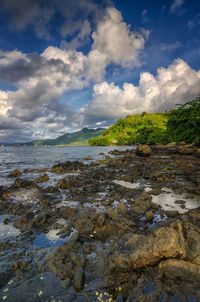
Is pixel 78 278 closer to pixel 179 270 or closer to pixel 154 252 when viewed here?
Result: pixel 154 252

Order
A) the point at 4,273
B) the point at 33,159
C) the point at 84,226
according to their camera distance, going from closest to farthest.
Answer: the point at 4,273 → the point at 84,226 → the point at 33,159

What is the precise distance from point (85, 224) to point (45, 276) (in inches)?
102

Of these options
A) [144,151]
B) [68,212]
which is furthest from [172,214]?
[144,151]

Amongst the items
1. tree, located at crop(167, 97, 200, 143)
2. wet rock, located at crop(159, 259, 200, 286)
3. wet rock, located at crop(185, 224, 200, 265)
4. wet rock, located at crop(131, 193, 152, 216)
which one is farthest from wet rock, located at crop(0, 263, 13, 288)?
tree, located at crop(167, 97, 200, 143)

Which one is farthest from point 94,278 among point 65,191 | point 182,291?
point 65,191

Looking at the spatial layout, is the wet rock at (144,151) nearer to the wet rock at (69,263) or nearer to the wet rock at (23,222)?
the wet rock at (23,222)

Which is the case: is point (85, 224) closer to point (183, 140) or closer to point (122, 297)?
point (122, 297)

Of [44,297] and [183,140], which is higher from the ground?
[183,140]

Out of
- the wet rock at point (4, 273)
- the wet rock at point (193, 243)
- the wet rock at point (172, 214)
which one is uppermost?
the wet rock at point (193, 243)

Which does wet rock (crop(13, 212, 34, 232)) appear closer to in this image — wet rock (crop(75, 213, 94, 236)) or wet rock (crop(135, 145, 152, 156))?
wet rock (crop(75, 213, 94, 236))

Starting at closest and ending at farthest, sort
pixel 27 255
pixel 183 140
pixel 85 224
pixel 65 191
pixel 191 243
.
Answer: pixel 191 243 < pixel 27 255 < pixel 85 224 < pixel 65 191 < pixel 183 140

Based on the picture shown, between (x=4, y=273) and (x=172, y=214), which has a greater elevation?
(x=4, y=273)

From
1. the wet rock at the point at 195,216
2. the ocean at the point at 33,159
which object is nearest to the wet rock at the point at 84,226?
the wet rock at the point at 195,216

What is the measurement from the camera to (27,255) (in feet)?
16.7
